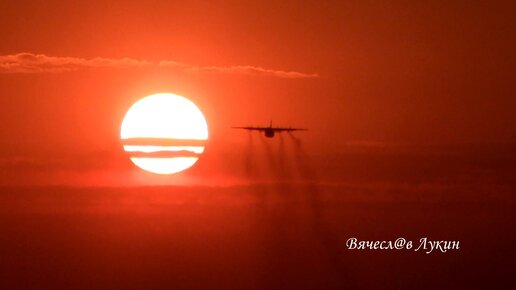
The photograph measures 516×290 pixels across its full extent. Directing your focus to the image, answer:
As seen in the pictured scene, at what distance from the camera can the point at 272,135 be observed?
2788 inches
